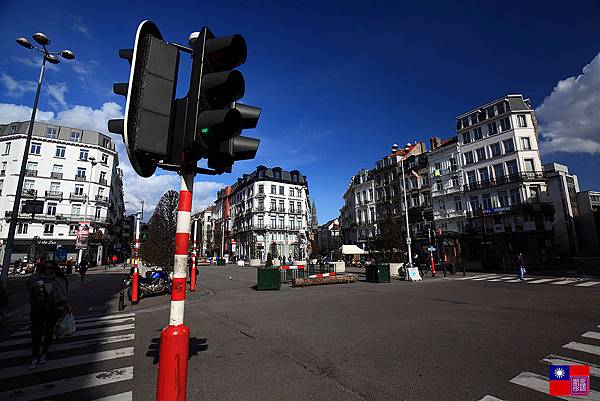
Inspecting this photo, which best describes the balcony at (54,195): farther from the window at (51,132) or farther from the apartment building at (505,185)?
the apartment building at (505,185)

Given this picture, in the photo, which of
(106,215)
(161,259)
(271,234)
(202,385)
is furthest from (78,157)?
(202,385)

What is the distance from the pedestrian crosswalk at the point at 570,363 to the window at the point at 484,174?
3803 centimetres

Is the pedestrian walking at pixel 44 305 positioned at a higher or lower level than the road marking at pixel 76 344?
higher

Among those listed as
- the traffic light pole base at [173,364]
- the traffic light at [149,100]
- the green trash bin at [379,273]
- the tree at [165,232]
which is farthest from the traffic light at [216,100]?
the green trash bin at [379,273]

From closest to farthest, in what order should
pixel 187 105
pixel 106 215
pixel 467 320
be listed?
pixel 187 105 < pixel 467 320 < pixel 106 215

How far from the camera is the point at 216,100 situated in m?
2.65

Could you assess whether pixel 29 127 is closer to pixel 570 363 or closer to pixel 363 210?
pixel 570 363

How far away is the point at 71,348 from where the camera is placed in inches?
260

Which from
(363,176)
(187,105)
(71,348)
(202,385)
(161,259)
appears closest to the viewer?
(187,105)

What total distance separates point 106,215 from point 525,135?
66.9 metres

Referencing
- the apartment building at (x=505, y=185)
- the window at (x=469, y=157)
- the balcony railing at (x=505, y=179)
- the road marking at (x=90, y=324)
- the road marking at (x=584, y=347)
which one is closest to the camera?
the road marking at (x=584, y=347)

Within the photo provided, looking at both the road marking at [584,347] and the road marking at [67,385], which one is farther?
the road marking at [584,347]

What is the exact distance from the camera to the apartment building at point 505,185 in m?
35.0

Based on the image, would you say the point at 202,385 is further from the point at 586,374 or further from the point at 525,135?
the point at 525,135
